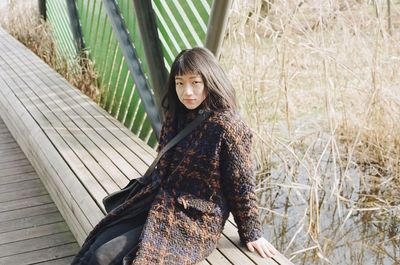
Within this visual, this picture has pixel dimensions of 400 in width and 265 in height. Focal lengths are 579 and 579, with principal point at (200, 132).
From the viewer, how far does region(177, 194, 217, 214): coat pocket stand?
172 cm

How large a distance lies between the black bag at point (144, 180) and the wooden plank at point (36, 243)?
1.80ft

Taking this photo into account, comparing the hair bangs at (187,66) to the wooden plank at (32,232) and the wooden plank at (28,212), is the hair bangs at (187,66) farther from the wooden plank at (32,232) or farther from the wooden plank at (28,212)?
the wooden plank at (28,212)

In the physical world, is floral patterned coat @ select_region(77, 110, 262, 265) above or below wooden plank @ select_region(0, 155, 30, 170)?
above

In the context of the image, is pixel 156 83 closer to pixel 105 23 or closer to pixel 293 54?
pixel 293 54

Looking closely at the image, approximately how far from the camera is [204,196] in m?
1.73

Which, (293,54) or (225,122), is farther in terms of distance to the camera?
(293,54)

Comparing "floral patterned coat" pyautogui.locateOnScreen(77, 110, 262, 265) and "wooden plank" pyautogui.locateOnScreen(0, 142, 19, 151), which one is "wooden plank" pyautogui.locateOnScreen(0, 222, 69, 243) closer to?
"floral patterned coat" pyautogui.locateOnScreen(77, 110, 262, 265)

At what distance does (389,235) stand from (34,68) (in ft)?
9.78

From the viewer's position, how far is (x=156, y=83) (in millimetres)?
2939

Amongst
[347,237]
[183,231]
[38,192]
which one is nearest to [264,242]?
[183,231]

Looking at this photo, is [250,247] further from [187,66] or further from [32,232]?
[32,232]

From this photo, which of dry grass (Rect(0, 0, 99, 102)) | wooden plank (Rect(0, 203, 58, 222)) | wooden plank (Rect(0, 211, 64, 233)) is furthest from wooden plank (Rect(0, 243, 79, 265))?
dry grass (Rect(0, 0, 99, 102))

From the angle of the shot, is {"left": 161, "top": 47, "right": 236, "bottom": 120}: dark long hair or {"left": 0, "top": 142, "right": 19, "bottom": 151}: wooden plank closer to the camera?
{"left": 161, "top": 47, "right": 236, "bottom": 120}: dark long hair

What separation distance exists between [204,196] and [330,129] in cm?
140
